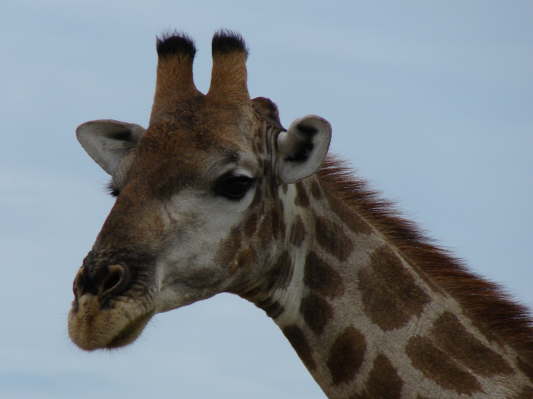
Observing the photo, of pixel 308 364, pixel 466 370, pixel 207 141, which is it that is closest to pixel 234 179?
pixel 207 141

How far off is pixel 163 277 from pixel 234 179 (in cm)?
118

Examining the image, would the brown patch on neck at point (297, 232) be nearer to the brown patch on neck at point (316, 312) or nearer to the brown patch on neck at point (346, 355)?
the brown patch on neck at point (316, 312)

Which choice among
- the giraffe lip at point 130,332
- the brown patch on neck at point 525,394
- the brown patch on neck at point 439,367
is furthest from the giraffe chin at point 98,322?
the brown patch on neck at point 525,394

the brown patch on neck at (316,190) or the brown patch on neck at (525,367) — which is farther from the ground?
the brown patch on neck at (316,190)

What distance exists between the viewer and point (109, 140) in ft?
42.2

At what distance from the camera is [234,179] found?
38.1 feet

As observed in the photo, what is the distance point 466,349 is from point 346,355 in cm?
113

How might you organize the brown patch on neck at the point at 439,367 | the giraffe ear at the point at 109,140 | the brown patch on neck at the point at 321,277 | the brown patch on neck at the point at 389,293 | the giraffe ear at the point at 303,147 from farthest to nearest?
the giraffe ear at the point at 109,140 < the brown patch on neck at the point at 321,277 < the brown patch on neck at the point at 389,293 < the giraffe ear at the point at 303,147 < the brown patch on neck at the point at 439,367

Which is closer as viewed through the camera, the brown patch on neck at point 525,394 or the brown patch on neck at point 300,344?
the brown patch on neck at point 525,394

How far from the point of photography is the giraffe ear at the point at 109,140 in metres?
12.8

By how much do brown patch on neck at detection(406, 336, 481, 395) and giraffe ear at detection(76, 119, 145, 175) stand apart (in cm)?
349

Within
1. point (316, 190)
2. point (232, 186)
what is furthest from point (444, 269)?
point (232, 186)

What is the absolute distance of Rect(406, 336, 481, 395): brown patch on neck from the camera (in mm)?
11531

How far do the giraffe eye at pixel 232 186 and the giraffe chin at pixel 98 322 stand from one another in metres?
1.41
